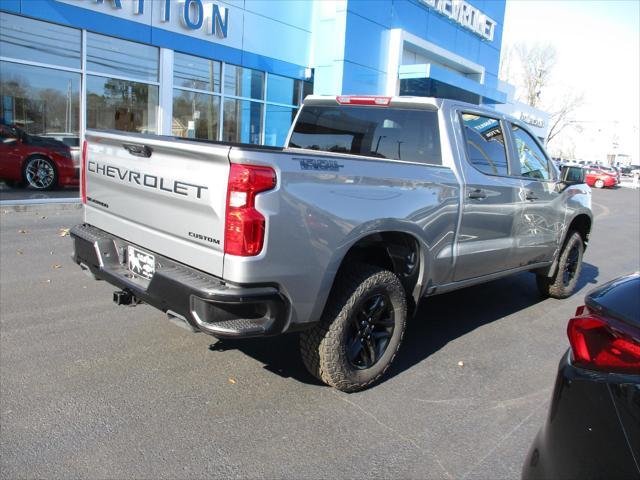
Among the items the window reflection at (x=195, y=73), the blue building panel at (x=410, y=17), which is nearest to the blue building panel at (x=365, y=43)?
the blue building panel at (x=410, y=17)

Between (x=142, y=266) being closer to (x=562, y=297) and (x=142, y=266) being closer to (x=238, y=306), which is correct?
(x=238, y=306)

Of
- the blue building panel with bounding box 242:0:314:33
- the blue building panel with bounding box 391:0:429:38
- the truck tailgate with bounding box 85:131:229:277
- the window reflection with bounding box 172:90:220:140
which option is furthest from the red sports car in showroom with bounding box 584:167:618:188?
the truck tailgate with bounding box 85:131:229:277

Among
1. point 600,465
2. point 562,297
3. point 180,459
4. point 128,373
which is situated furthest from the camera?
point 562,297

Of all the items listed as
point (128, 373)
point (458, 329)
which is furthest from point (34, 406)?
point (458, 329)

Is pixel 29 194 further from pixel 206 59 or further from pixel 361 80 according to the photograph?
pixel 361 80

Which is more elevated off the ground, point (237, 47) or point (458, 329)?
point (237, 47)

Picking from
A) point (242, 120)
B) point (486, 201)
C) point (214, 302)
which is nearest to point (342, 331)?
point (214, 302)

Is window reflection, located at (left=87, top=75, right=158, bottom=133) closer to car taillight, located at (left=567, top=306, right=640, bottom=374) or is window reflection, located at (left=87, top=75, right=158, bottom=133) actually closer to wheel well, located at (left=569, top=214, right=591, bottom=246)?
wheel well, located at (left=569, top=214, right=591, bottom=246)

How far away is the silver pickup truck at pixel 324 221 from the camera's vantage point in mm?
2811

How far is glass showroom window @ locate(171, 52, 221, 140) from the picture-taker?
1333 cm

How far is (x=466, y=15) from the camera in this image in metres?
21.0

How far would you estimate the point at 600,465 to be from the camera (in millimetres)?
1710

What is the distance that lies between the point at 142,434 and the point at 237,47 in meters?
12.9

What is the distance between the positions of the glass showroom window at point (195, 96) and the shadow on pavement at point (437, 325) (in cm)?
950
